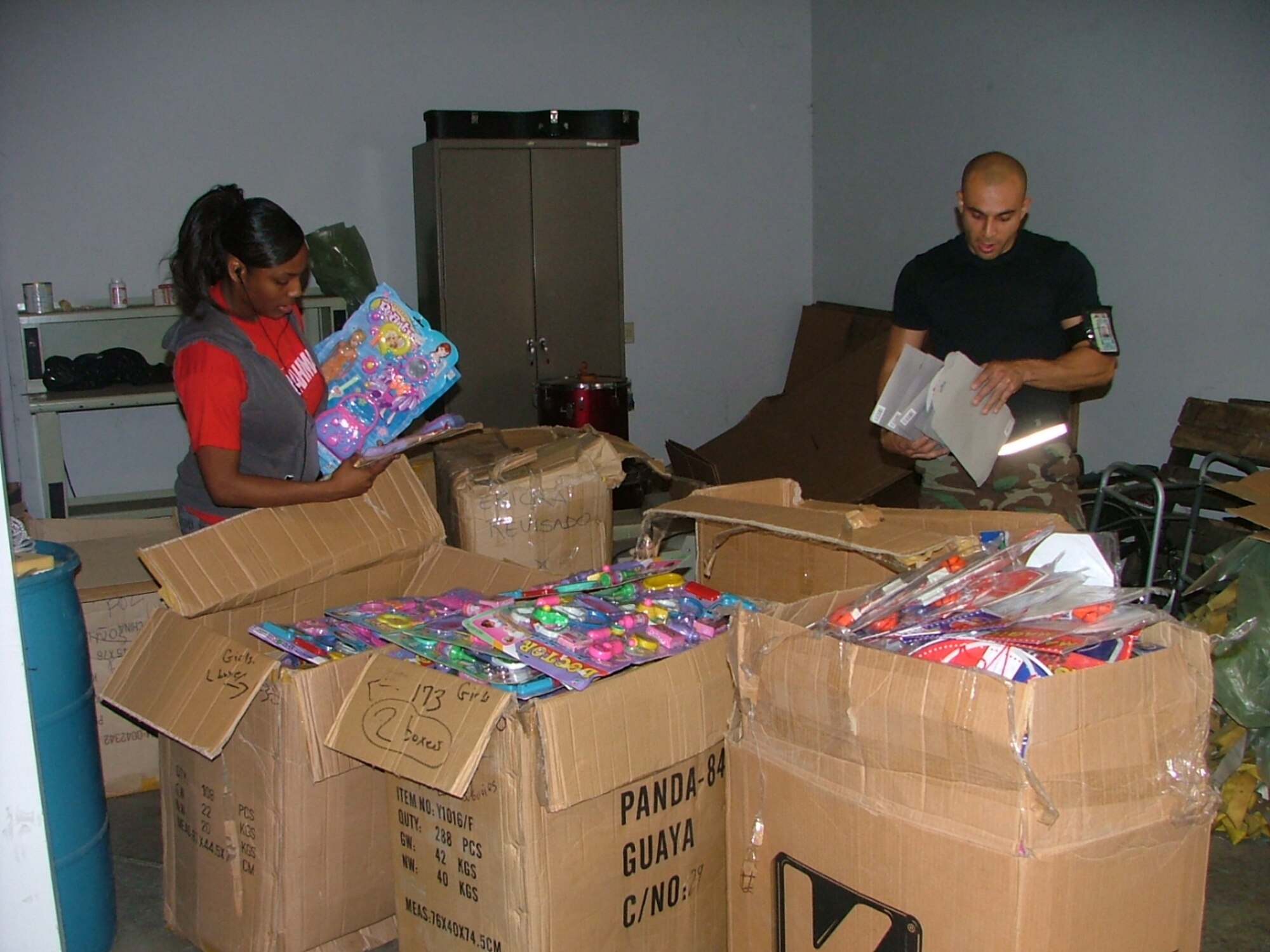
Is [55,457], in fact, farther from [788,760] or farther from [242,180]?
[788,760]

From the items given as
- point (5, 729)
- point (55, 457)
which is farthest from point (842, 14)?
point (5, 729)

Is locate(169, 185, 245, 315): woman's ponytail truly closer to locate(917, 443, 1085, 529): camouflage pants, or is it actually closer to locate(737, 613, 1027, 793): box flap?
locate(737, 613, 1027, 793): box flap

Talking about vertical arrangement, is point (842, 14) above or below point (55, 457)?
above

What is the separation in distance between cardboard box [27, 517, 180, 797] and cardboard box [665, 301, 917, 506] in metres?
2.46

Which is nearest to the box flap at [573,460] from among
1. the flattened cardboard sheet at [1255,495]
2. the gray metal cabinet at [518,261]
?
the flattened cardboard sheet at [1255,495]

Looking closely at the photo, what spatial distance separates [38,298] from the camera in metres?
5.02

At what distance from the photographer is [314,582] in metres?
2.32

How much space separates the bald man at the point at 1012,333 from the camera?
2.71 meters

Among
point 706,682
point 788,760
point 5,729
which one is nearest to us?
point 5,729

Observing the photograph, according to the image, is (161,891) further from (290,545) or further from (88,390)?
(88,390)

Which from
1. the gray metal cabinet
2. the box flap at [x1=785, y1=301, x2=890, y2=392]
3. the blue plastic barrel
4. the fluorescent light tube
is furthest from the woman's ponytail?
the box flap at [x1=785, y1=301, x2=890, y2=392]

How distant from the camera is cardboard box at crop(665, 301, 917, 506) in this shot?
5203 millimetres

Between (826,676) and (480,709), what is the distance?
50 cm

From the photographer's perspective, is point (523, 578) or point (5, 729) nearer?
point (5, 729)
